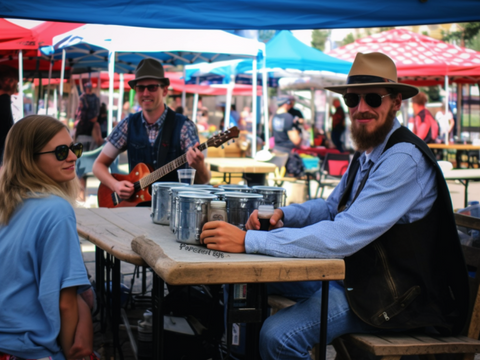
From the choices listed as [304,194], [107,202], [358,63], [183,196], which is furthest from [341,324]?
[304,194]

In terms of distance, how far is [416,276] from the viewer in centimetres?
233

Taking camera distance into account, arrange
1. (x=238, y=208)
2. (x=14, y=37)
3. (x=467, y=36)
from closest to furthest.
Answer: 1. (x=238, y=208)
2. (x=14, y=37)
3. (x=467, y=36)

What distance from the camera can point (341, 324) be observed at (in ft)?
7.78

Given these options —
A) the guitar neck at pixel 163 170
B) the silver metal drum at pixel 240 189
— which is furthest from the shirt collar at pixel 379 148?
the guitar neck at pixel 163 170

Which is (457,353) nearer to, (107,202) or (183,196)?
(183,196)

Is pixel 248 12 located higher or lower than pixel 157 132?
higher

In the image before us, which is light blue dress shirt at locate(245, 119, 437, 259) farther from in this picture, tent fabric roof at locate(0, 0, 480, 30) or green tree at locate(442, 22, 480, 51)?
green tree at locate(442, 22, 480, 51)

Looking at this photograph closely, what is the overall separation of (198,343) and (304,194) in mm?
7022

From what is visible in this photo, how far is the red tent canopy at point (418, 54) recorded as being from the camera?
12328 mm

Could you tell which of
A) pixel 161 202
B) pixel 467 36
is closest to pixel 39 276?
pixel 161 202

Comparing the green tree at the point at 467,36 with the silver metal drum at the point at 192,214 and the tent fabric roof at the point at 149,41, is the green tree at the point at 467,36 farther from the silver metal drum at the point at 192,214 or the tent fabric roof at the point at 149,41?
the silver metal drum at the point at 192,214

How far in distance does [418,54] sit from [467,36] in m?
26.7

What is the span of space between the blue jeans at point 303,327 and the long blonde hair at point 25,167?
1072mm

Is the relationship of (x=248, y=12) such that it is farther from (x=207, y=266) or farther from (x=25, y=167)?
(x=207, y=266)
